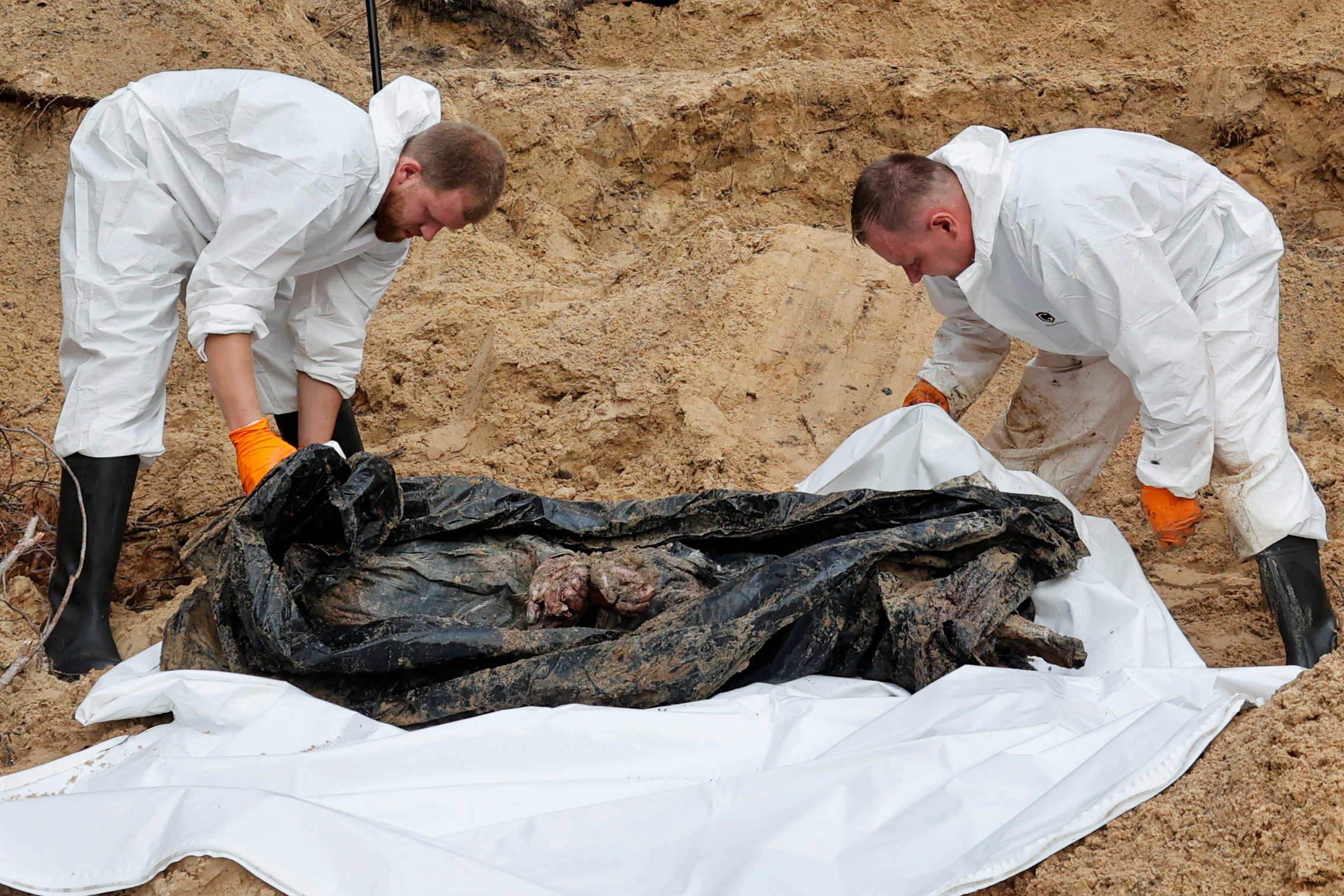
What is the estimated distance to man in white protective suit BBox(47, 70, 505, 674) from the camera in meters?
2.52

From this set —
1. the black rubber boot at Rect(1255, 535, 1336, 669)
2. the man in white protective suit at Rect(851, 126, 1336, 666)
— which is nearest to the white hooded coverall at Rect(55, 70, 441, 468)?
the man in white protective suit at Rect(851, 126, 1336, 666)

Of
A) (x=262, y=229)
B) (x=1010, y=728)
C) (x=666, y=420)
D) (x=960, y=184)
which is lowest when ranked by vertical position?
(x=666, y=420)

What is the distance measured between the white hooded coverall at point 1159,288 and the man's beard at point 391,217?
1437 millimetres

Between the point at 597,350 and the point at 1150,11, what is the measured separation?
370 cm

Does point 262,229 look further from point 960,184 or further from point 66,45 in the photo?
point 66,45

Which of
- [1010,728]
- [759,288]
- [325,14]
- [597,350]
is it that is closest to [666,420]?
[597,350]

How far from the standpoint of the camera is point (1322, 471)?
3.37 metres

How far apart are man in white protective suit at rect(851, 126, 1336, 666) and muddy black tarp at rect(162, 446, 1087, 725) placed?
439 mm

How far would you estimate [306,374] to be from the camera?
3.16 m

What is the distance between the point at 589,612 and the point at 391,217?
4.11 ft

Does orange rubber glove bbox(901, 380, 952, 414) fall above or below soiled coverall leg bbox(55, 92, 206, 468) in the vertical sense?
below

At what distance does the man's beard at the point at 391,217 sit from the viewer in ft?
9.08

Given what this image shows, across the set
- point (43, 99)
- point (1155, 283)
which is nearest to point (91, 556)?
point (1155, 283)

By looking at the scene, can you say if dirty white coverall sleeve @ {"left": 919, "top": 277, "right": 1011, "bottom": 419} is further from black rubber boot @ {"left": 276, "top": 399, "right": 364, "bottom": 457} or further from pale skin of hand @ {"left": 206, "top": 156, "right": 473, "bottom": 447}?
black rubber boot @ {"left": 276, "top": 399, "right": 364, "bottom": 457}
